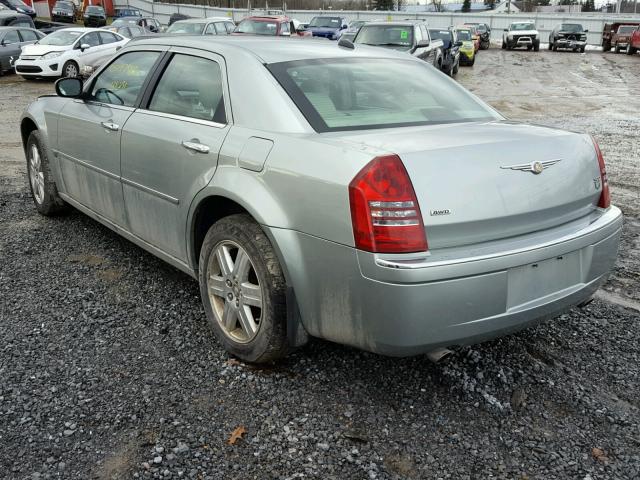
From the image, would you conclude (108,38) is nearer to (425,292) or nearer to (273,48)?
(273,48)

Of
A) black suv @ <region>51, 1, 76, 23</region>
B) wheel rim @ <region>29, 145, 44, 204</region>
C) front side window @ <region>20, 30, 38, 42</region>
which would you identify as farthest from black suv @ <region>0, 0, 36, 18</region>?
wheel rim @ <region>29, 145, 44, 204</region>

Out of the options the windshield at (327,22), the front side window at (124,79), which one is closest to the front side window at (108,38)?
the windshield at (327,22)

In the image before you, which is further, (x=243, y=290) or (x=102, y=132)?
(x=102, y=132)

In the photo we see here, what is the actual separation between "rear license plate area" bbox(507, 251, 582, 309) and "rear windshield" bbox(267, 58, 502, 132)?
960mm

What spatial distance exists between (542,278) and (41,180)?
440 centimetres

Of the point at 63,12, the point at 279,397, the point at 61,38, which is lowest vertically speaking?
the point at 279,397

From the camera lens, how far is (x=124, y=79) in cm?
423

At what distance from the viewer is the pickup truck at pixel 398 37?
14.9m

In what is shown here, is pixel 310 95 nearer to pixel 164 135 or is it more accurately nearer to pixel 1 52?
pixel 164 135

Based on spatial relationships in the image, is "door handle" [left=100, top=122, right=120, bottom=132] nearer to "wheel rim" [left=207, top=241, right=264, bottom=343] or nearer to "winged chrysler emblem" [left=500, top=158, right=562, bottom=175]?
"wheel rim" [left=207, top=241, right=264, bottom=343]

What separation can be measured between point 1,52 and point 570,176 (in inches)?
818

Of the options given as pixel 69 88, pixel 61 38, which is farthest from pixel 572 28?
pixel 69 88

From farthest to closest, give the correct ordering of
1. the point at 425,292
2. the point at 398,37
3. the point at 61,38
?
the point at 61,38 → the point at 398,37 → the point at 425,292

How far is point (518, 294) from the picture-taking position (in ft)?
8.57
